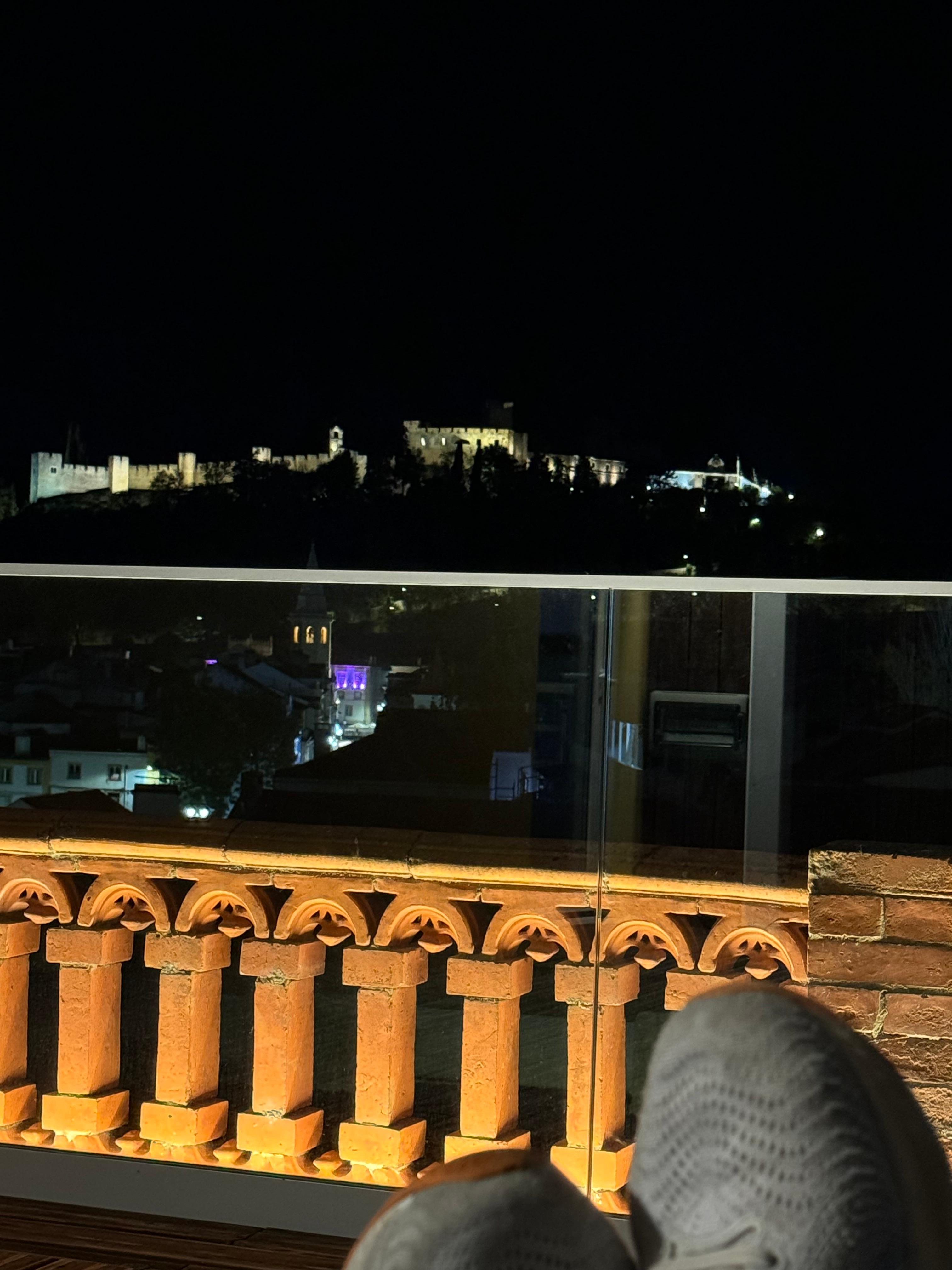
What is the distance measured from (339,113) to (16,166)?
112 cm

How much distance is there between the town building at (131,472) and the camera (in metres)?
2.79

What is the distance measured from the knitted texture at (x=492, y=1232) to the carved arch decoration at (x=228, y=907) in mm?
1360

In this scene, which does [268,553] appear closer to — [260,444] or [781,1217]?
[260,444]

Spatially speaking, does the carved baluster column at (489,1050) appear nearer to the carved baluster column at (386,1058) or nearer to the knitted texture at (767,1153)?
the carved baluster column at (386,1058)

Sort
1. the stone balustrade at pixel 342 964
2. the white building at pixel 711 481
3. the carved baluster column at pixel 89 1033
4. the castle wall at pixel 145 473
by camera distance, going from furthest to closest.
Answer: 1. the white building at pixel 711 481
2. the castle wall at pixel 145 473
3. the carved baluster column at pixel 89 1033
4. the stone balustrade at pixel 342 964

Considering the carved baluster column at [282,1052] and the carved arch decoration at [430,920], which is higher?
the carved arch decoration at [430,920]

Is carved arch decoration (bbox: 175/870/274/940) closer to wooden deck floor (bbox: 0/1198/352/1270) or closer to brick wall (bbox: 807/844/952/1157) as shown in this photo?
wooden deck floor (bbox: 0/1198/352/1270)

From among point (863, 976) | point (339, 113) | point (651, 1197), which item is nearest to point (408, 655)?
point (863, 976)

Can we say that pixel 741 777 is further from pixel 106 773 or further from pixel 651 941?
pixel 106 773

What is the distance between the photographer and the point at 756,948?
5.98 ft

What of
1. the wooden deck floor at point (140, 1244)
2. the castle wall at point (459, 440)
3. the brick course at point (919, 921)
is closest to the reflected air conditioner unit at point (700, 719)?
the brick course at point (919, 921)

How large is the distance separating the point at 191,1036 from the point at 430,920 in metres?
0.41

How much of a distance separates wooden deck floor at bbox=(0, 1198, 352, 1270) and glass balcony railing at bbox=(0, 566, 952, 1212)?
92mm

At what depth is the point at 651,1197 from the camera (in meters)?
0.71
